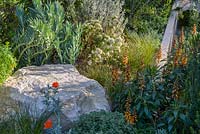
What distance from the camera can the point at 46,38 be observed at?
5.71 meters

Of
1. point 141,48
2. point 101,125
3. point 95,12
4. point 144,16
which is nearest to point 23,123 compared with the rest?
point 101,125

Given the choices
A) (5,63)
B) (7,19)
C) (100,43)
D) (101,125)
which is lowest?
(101,125)

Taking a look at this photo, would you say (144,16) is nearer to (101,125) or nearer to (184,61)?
(184,61)

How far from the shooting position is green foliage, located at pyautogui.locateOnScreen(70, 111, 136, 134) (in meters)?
4.19

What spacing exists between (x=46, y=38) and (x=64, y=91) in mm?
1151

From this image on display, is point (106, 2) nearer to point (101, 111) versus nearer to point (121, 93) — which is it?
point (121, 93)

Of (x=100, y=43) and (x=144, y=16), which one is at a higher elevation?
(x=144, y=16)

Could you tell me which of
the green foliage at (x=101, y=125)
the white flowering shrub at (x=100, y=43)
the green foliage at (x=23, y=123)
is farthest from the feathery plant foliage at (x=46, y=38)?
the green foliage at (x=101, y=125)

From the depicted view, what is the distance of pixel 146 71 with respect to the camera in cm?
476

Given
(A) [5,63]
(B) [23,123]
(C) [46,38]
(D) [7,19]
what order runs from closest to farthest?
(B) [23,123] → (A) [5,63] → (C) [46,38] → (D) [7,19]

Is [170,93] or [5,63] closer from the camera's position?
[170,93]

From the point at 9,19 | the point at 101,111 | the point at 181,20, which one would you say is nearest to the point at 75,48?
the point at 9,19

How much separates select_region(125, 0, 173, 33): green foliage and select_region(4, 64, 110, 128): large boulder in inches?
121

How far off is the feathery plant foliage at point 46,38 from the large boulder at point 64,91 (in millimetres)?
564
